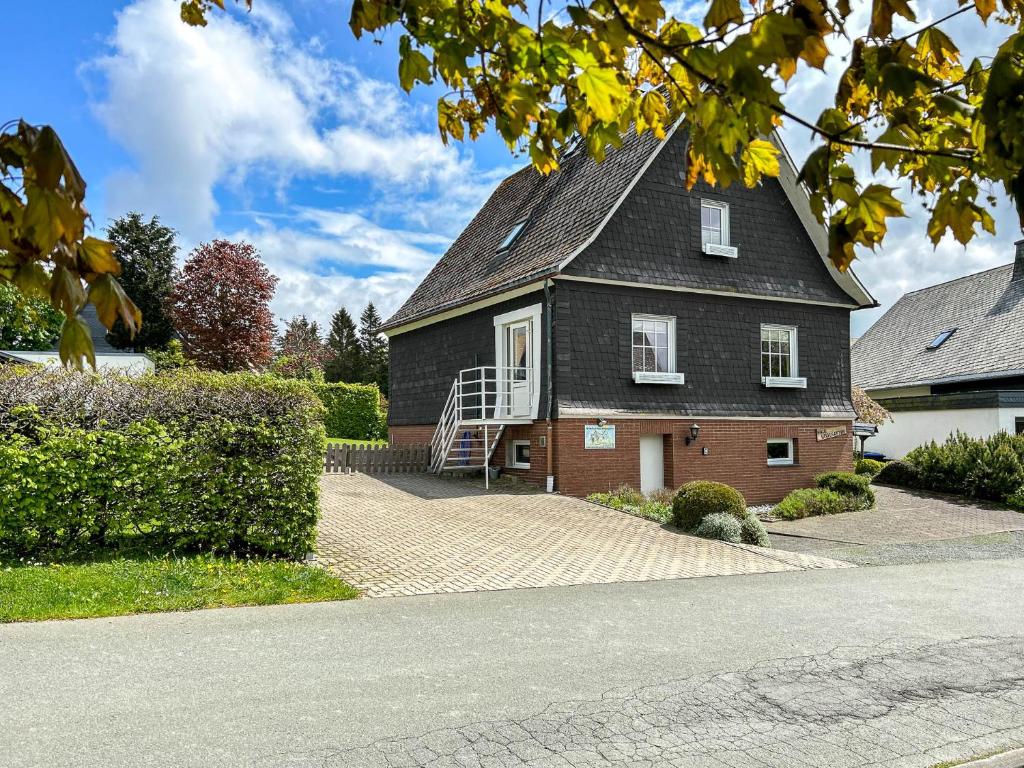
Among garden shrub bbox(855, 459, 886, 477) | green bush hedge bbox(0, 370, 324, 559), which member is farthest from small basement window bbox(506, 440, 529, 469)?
garden shrub bbox(855, 459, 886, 477)

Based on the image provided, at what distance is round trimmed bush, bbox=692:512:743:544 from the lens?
12914mm

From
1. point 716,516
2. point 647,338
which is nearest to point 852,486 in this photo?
point 647,338

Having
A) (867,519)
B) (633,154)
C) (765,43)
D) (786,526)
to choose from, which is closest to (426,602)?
(765,43)

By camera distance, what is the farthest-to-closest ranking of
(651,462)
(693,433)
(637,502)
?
(693,433) → (651,462) → (637,502)

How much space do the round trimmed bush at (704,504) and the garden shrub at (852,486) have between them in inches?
229

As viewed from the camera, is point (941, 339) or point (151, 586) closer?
point (151, 586)

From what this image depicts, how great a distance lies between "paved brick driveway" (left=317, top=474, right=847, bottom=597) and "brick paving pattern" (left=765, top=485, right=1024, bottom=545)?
3266 millimetres

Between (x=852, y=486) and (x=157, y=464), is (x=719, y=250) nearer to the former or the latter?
(x=852, y=486)

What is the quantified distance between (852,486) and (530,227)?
10.4m

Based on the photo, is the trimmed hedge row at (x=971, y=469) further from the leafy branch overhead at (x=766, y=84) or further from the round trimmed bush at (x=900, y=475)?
the leafy branch overhead at (x=766, y=84)

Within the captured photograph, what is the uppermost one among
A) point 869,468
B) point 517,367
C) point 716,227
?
point 716,227

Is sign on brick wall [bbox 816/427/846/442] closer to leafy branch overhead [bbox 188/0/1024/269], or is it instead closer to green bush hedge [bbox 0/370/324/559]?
green bush hedge [bbox 0/370/324/559]

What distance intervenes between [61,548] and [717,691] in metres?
7.51

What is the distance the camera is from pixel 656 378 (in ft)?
60.4
